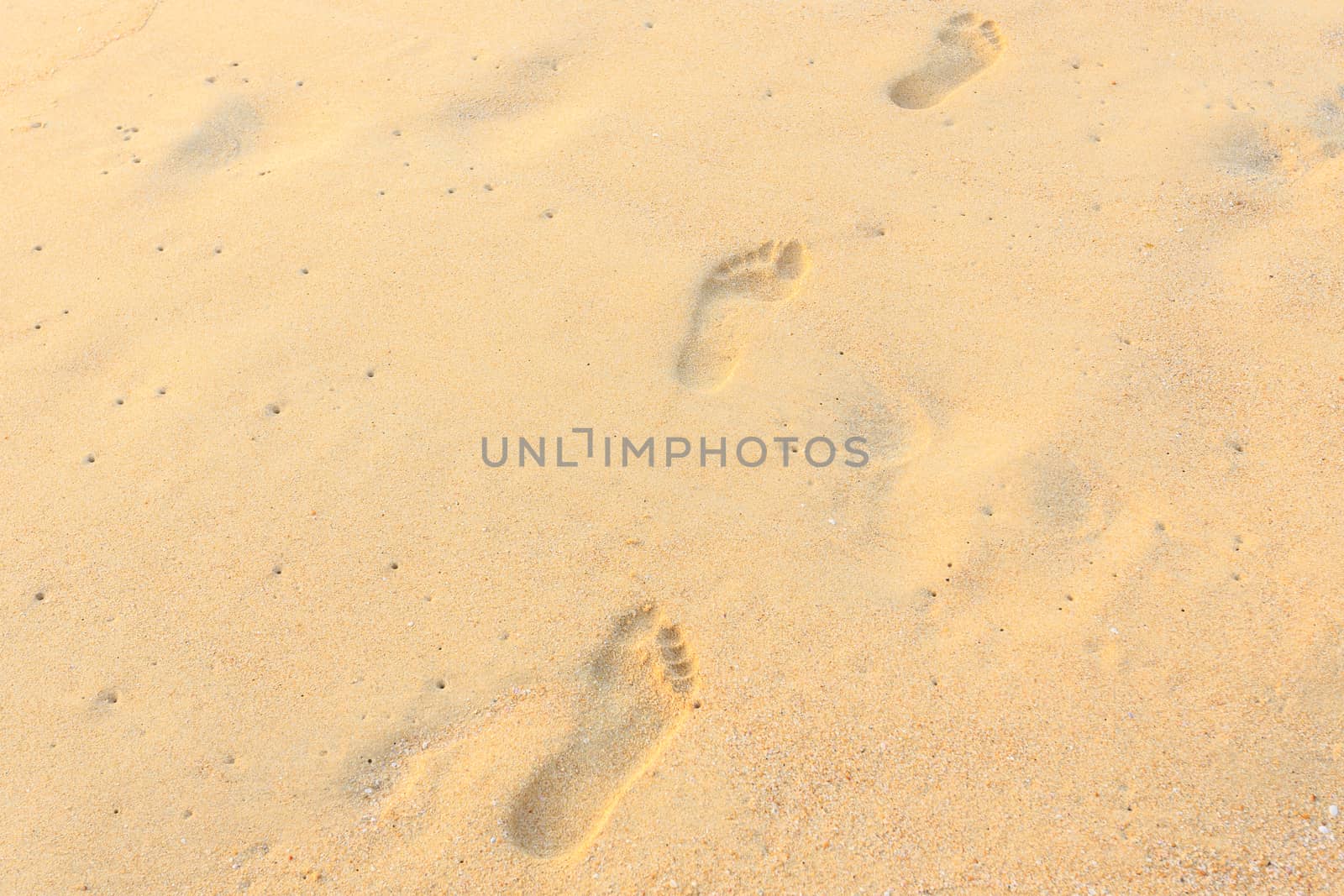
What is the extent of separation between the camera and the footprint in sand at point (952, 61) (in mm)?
2906

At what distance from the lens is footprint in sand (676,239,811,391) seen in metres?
2.36

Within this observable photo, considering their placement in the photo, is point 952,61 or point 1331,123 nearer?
point 1331,123

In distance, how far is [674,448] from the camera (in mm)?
2242

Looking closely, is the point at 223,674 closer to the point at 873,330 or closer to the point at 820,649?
the point at 820,649

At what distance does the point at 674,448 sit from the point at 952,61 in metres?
1.58

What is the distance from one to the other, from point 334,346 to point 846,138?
146 centimetres

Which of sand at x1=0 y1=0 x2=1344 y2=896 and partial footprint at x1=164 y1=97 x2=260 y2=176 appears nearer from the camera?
sand at x1=0 y1=0 x2=1344 y2=896

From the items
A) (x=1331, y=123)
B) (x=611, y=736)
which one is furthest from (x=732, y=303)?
(x=1331, y=123)

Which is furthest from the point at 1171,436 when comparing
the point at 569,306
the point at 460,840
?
the point at 460,840

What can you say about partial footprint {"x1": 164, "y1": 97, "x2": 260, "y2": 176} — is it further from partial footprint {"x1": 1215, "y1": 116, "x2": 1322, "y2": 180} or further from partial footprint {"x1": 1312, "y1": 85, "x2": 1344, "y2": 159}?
partial footprint {"x1": 1312, "y1": 85, "x2": 1344, "y2": 159}

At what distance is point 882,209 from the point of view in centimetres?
263

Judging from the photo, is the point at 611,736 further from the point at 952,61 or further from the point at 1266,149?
the point at 1266,149

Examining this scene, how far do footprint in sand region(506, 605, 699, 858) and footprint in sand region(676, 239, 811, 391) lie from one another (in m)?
0.63

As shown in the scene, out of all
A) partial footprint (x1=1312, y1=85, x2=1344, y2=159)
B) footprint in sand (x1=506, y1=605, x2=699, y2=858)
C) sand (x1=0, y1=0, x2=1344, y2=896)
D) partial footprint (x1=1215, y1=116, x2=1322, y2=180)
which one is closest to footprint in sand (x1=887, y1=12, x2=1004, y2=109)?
sand (x1=0, y1=0, x2=1344, y2=896)
